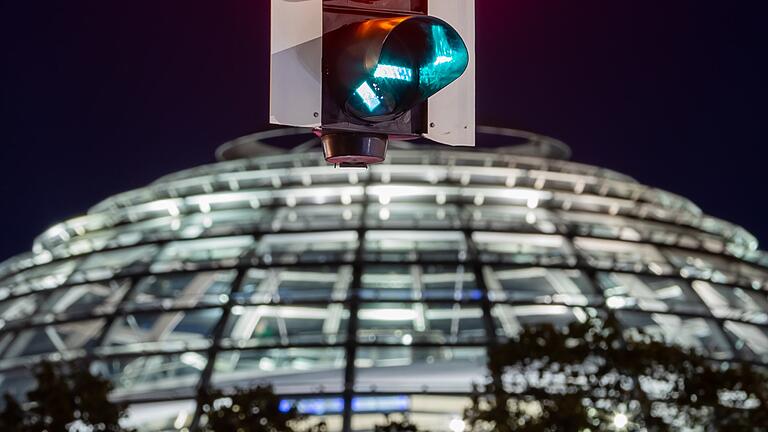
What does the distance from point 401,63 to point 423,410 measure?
58.3 ft

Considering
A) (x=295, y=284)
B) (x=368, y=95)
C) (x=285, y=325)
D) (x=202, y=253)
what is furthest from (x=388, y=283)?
(x=368, y=95)

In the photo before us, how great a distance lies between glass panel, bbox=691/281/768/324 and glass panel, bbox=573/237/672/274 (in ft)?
2.76

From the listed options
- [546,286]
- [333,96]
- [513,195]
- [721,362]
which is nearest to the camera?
[333,96]

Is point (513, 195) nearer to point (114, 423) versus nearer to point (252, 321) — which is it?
point (252, 321)

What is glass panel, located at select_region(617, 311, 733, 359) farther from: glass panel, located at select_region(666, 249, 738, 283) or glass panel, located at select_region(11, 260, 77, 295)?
glass panel, located at select_region(11, 260, 77, 295)

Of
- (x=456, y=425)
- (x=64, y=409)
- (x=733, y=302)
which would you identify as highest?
(x=64, y=409)

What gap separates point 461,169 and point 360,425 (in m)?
10.6

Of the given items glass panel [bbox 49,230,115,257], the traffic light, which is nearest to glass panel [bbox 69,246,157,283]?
glass panel [bbox 49,230,115,257]

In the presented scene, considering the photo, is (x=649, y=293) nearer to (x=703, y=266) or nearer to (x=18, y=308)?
(x=703, y=266)

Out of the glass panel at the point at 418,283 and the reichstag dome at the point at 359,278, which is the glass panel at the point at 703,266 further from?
the glass panel at the point at 418,283

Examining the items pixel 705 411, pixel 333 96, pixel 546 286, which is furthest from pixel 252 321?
pixel 333 96

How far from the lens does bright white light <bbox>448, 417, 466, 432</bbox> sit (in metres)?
21.1

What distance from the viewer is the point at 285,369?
904 inches

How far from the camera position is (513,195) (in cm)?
2991
